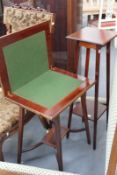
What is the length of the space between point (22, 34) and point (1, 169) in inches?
30.5

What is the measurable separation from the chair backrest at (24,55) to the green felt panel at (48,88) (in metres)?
0.05

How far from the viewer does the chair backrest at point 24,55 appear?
1.40m

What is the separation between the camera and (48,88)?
1528 mm

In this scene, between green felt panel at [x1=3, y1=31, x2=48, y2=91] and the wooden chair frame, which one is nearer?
the wooden chair frame

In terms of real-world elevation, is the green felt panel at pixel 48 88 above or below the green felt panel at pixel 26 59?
below

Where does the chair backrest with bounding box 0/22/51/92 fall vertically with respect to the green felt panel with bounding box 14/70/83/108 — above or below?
above

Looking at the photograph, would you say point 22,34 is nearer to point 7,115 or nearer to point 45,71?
point 45,71

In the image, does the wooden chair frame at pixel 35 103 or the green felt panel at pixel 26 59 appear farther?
the green felt panel at pixel 26 59

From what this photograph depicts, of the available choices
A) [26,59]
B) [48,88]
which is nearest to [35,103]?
[48,88]

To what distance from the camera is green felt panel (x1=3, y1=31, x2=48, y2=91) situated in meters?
1.44

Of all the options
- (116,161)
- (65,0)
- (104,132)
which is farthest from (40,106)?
(65,0)

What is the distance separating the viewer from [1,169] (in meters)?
1.08

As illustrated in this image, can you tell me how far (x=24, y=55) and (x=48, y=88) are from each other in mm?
249

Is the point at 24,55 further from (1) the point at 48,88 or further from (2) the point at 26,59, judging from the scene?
(1) the point at 48,88
